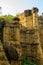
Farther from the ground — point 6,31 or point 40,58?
point 6,31

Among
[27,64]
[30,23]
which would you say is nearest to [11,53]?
[27,64]

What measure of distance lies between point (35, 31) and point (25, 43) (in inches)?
48.9

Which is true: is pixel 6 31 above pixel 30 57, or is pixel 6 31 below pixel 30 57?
above

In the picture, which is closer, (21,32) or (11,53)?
(11,53)

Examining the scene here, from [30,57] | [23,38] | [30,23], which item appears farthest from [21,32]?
[30,23]

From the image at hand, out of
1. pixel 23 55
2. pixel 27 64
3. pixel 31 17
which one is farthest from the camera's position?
pixel 31 17

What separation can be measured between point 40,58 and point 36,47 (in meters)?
0.89

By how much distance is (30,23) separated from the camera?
89.3 ft

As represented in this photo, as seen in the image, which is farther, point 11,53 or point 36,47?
point 36,47

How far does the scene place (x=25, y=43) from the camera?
903 inches

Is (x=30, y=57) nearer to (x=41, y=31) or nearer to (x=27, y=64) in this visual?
(x=27, y=64)

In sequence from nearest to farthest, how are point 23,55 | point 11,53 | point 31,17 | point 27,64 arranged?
point 11,53, point 27,64, point 23,55, point 31,17

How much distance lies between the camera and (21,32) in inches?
899

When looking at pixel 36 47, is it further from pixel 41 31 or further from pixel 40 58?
pixel 41 31
